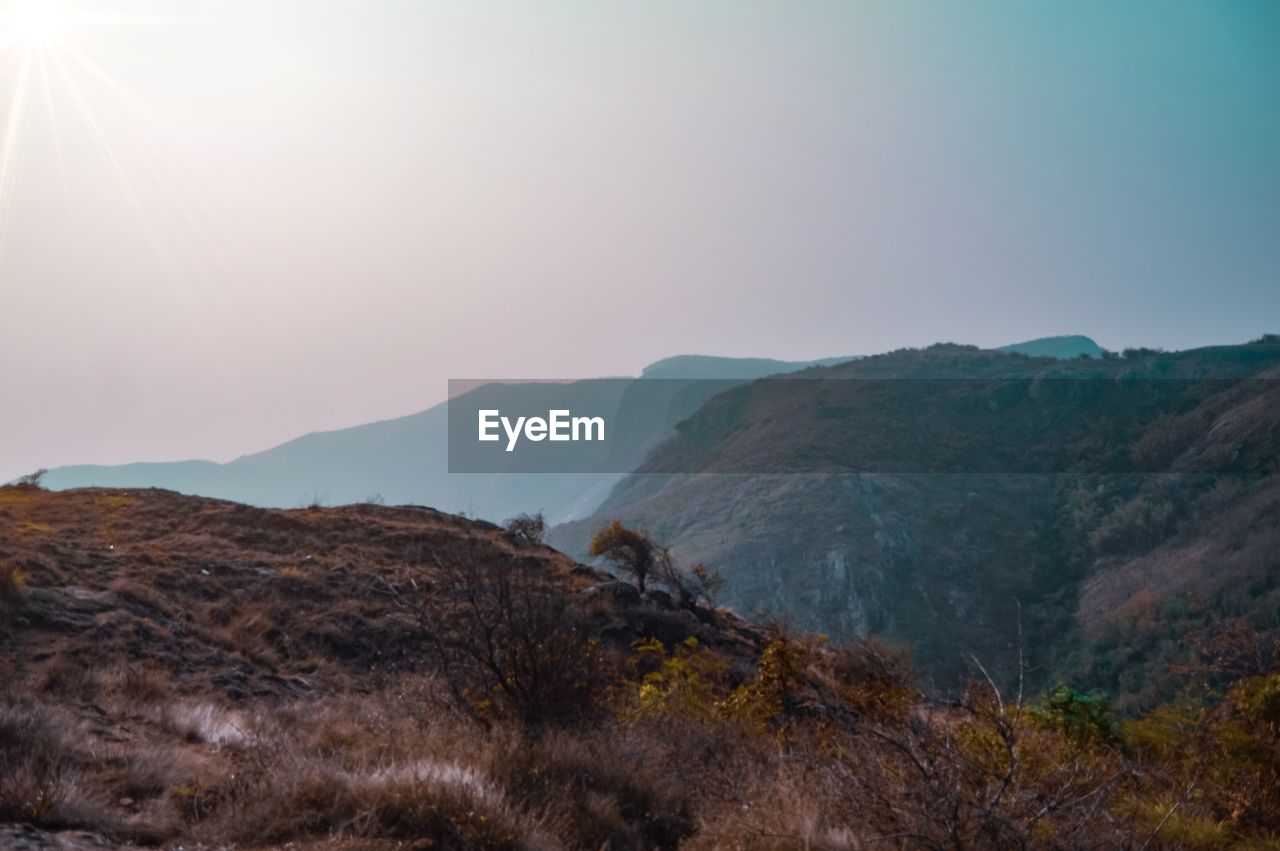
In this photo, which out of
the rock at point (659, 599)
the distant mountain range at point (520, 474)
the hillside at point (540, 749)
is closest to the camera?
the hillside at point (540, 749)

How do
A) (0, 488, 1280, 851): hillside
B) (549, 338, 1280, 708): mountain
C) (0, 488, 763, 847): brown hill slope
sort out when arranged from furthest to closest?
1. (549, 338, 1280, 708): mountain
2. (0, 488, 763, 847): brown hill slope
3. (0, 488, 1280, 851): hillside

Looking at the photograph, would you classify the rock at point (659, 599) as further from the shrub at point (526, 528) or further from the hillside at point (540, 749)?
the hillside at point (540, 749)

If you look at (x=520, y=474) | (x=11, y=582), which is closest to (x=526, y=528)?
(x=11, y=582)

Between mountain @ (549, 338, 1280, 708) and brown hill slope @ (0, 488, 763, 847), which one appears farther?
mountain @ (549, 338, 1280, 708)

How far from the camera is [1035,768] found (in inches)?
220

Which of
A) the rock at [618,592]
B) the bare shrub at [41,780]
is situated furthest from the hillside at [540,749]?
the rock at [618,592]

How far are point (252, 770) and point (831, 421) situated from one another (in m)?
87.2

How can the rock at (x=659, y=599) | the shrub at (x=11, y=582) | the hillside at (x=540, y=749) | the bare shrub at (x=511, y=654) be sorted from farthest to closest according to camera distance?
1. the rock at (x=659, y=599)
2. the shrub at (x=11, y=582)
3. the bare shrub at (x=511, y=654)
4. the hillside at (x=540, y=749)

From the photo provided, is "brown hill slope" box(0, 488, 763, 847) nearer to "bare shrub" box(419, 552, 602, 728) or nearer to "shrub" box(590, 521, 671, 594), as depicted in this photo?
"bare shrub" box(419, 552, 602, 728)

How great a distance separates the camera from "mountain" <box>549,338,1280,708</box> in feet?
177

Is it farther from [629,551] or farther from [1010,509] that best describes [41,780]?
[1010,509]

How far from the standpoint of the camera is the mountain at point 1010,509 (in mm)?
53969

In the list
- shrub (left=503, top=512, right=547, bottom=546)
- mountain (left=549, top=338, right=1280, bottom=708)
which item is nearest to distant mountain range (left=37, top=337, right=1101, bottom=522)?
mountain (left=549, top=338, right=1280, bottom=708)

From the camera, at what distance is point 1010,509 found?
74.8 m
